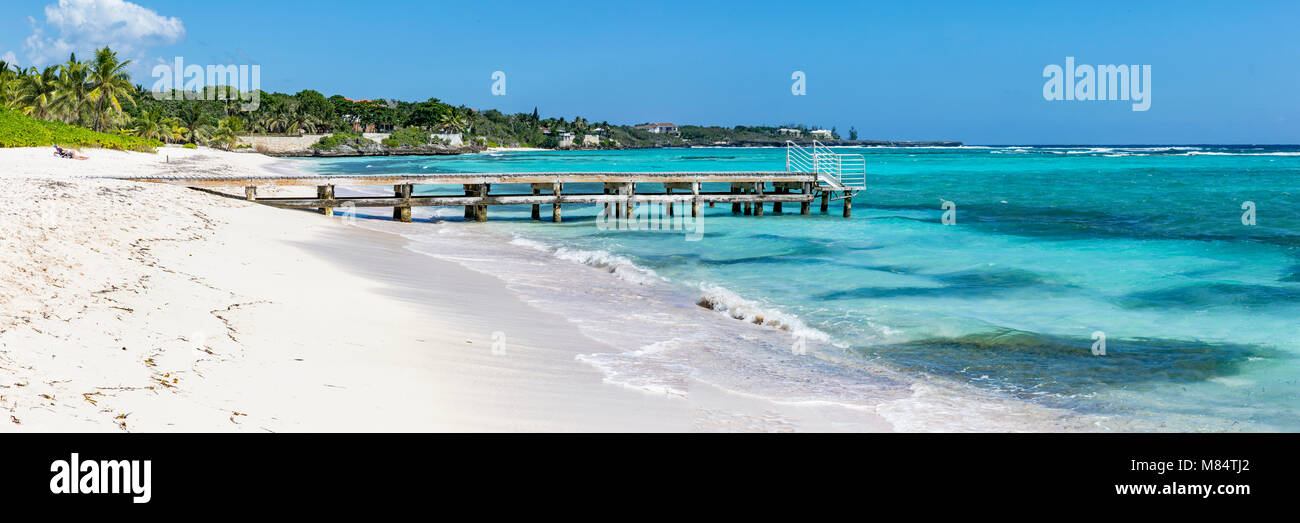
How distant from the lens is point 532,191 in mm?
29406

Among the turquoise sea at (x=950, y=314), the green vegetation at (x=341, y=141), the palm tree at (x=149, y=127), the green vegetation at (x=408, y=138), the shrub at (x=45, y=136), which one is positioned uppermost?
the green vegetation at (x=408, y=138)

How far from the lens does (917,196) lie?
44.4m

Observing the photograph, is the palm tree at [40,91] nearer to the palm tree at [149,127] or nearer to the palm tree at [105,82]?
the palm tree at [105,82]

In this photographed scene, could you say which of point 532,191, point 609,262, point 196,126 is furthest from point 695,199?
point 196,126

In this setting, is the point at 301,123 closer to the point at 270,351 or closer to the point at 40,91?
the point at 40,91

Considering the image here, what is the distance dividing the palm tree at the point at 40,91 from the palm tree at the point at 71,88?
345 mm

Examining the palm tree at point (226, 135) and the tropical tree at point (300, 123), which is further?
the tropical tree at point (300, 123)

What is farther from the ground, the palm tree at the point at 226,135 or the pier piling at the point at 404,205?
the palm tree at the point at 226,135

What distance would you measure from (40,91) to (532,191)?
5747 centimetres

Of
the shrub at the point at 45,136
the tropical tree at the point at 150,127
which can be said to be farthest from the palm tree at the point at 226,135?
the shrub at the point at 45,136

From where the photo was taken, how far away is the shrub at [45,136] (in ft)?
137

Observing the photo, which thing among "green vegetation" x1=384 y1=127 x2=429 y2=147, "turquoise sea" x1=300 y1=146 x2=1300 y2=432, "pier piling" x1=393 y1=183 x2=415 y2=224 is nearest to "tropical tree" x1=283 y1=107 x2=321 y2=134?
"green vegetation" x1=384 y1=127 x2=429 y2=147

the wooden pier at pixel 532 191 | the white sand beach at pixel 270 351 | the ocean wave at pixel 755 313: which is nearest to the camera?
the white sand beach at pixel 270 351
